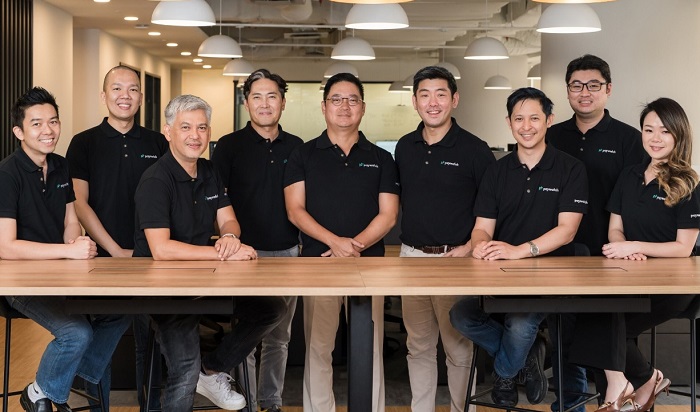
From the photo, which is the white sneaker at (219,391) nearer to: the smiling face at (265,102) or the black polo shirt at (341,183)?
the black polo shirt at (341,183)

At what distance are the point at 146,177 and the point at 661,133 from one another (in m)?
2.32

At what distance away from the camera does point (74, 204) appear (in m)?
4.56

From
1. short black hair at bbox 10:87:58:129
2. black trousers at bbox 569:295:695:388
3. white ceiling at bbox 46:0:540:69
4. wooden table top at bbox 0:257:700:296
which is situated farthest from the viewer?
white ceiling at bbox 46:0:540:69

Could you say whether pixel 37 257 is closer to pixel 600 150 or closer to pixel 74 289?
pixel 74 289

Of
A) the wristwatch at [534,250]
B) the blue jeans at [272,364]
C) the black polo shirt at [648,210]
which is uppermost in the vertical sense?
the black polo shirt at [648,210]

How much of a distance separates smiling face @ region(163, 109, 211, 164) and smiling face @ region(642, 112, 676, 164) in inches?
79.3

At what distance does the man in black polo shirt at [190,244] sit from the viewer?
3.86 metres

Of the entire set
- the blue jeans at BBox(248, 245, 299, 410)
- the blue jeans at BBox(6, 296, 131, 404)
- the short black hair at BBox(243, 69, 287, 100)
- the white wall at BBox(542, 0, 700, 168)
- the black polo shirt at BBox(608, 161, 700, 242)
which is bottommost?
the blue jeans at BBox(248, 245, 299, 410)

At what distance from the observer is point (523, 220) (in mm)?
4316

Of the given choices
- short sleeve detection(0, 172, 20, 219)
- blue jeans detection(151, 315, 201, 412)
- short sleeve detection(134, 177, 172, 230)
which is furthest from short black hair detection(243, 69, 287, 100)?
blue jeans detection(151, 315, 201, 412)

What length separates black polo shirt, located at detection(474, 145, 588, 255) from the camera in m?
4.26

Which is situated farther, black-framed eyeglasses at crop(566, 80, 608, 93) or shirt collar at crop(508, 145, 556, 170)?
black-framed eyeglasses at crop(566, 80, 608, 93)

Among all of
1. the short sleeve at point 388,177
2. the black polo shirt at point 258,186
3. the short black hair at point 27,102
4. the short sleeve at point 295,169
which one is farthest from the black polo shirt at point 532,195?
the short black hair at point 27,102

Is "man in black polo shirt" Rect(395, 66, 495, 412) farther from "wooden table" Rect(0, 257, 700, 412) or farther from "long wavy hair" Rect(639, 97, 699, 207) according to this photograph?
"long wavy hair" Rect(639, 97, 699, 207)
